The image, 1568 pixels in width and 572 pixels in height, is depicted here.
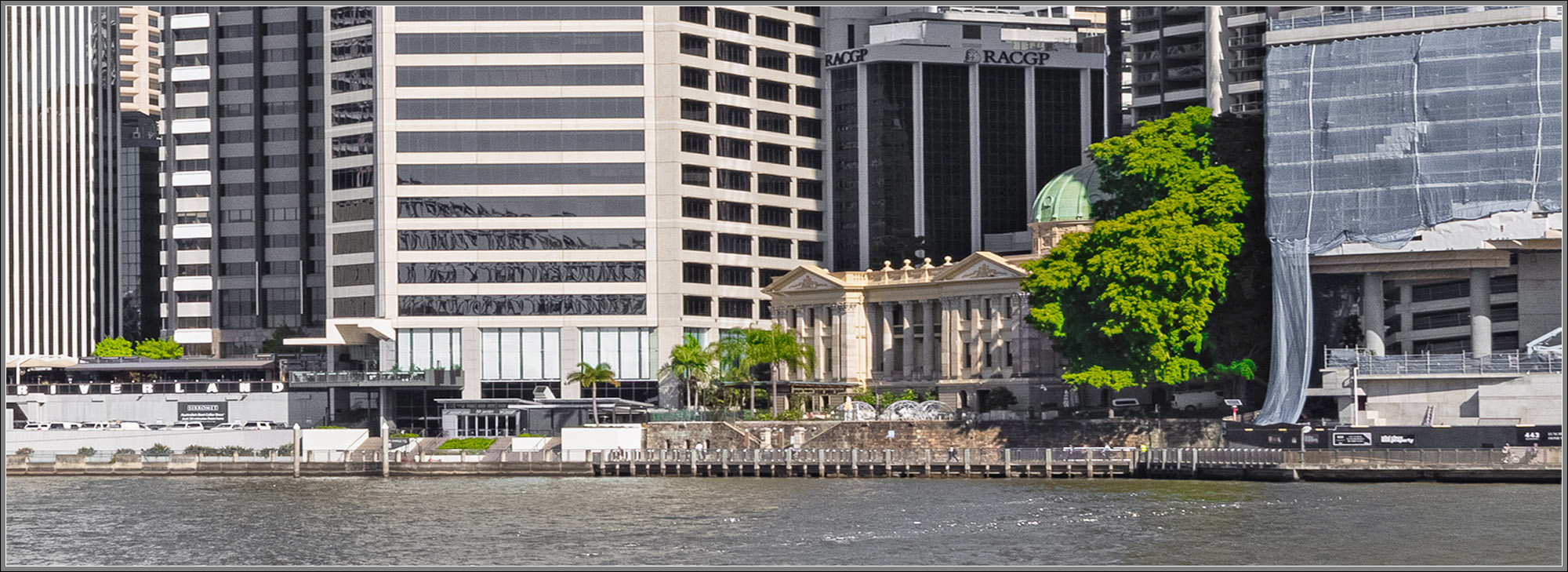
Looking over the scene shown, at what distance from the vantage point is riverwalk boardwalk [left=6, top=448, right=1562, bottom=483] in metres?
116

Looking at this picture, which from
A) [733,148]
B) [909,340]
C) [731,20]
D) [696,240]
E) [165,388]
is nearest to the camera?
[165,388]

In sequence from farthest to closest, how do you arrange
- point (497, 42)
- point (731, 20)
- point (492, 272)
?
point (731, 20) < point (492, 272) < point (497, 42)

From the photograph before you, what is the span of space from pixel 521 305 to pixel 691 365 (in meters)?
15.8

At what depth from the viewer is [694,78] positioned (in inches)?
7362

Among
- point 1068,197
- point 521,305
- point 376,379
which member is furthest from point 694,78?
point 376,379

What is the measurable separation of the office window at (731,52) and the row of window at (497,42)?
1412 cm

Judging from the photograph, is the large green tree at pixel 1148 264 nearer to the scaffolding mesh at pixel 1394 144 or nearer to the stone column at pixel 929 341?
the scaffolding mesh at pixel 1394 144

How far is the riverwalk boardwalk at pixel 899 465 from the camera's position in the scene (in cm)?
11631

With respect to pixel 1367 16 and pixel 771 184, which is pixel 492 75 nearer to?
pixel 771 184

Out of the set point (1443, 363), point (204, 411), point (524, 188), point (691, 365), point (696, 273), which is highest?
point (524, 188)

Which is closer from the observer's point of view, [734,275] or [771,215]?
[734,275]

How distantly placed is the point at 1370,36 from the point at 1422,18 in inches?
133

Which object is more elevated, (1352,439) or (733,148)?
(733,148)

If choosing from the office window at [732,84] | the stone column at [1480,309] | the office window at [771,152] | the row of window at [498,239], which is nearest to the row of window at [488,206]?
the row of window at [498,239]
